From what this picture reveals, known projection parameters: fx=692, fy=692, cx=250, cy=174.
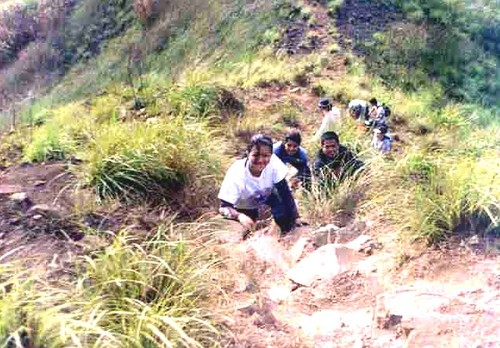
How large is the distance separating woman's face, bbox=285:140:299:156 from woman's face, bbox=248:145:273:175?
1301mm

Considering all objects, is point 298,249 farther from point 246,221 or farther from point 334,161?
point 334,161

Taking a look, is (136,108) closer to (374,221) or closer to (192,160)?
(192,160)

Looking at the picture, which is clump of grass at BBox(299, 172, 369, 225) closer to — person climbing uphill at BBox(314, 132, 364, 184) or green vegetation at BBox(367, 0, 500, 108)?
person climbing uphill at BBox(314, 132, 364, 184)

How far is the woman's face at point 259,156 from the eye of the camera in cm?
491

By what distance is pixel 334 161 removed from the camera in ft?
18.8

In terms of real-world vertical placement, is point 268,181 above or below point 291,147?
above

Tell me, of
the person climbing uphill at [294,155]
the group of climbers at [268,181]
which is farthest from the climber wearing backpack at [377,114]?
the group of climbers at [268,181]

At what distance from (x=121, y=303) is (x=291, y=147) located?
3508 mm

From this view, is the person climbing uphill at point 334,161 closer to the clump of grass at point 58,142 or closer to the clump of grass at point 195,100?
the clump of grass at point 58,142

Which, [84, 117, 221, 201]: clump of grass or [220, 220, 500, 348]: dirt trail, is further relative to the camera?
[84, 117, 221, 201]: clump of grass

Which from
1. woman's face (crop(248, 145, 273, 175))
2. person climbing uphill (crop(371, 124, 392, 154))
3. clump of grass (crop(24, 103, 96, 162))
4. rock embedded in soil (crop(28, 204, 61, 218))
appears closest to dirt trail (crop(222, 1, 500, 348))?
woman's face (crop(248, 145, 273, 175))

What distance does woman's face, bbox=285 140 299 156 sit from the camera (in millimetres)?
6270

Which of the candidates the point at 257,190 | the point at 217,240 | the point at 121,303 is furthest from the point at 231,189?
the point at 121,303

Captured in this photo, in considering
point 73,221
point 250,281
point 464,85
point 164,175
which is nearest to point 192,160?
point 164,175
